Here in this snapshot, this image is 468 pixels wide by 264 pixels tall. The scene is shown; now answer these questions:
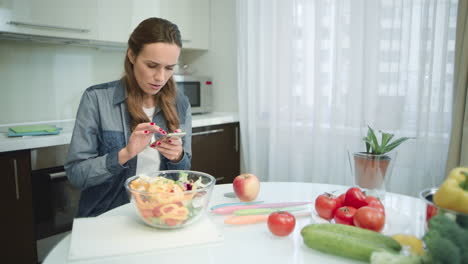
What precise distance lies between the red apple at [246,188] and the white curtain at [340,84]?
1.34 metres

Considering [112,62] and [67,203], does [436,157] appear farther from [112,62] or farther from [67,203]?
[112,62]

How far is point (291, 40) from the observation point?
8.35 ft

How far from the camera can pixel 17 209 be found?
1850 mm

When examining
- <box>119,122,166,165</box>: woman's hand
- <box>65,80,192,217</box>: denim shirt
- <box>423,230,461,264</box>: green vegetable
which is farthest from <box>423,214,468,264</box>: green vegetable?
<box>65,80,192,217</box>: denim shirt

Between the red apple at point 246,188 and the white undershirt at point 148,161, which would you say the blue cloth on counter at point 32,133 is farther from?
the red apple at point 246,188

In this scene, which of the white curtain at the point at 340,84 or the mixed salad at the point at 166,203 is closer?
the mixed salad at the point at 166,203

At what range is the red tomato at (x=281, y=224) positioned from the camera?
898mm

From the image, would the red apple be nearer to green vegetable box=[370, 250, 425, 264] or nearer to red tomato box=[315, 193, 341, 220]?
red tomato box=[315, 193, 341, 220]

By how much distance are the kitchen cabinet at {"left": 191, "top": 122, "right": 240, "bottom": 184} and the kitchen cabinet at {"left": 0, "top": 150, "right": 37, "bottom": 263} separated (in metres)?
1.10

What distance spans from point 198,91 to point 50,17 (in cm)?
122

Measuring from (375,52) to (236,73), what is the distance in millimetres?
1181

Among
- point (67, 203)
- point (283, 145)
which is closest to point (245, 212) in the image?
point (67, 203)

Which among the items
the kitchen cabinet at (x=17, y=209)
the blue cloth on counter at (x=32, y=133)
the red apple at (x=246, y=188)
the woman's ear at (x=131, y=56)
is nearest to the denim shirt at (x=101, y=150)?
the woman's ear at (x=131, y=56)

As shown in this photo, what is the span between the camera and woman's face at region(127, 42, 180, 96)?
1372 millimetres
